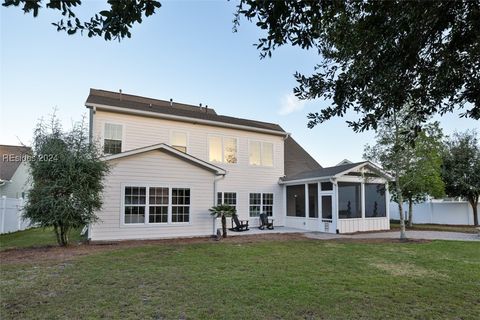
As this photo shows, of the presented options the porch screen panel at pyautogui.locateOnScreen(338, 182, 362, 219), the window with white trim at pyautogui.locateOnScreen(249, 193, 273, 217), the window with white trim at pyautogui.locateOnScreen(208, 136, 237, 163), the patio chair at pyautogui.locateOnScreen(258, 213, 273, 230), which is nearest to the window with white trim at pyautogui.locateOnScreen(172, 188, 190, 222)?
the window with white trim at pyautogui.locateOnScreen(208, 136, 237, 163)

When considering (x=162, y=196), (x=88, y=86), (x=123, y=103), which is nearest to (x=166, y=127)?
(x=123, y=103)

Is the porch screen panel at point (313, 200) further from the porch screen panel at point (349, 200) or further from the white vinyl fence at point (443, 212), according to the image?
the white vinyl fence at point (443, 212)

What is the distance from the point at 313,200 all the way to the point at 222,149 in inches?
220

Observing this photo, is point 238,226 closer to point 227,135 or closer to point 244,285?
point 227,135

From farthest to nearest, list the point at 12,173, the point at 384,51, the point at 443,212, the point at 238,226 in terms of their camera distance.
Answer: the point at 12,173, the point at 443,212, the point at 238,226, the point at 384,51

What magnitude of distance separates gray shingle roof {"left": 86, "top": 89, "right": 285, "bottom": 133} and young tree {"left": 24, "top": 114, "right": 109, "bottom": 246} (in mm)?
3242

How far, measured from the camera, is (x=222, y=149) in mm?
16828

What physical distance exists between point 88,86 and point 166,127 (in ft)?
17.0

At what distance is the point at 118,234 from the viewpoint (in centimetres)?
1204

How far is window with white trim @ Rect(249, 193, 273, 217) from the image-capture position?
17.3 m

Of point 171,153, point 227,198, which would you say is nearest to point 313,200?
point 227,198

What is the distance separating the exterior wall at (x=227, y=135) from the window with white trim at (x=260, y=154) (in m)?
0.23

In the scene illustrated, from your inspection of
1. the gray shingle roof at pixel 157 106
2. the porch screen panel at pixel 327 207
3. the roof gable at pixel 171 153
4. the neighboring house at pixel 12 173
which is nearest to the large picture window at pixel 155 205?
the roof gable at pixel 171 153

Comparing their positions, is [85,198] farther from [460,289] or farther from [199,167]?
[460,289]
